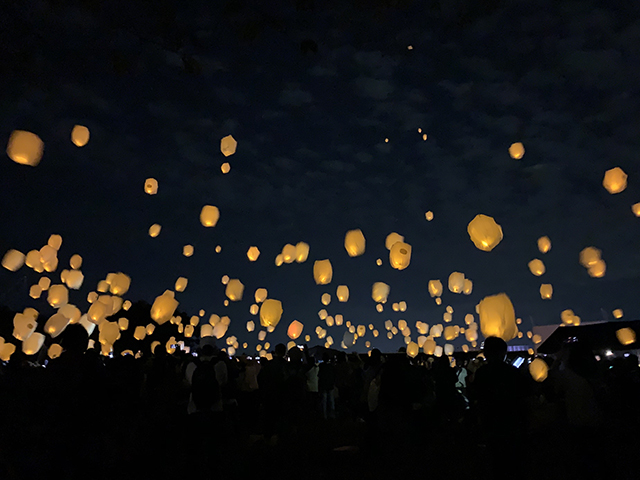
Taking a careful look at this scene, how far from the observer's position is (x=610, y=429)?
7551 millimetres

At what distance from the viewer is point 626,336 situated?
64.0 feet

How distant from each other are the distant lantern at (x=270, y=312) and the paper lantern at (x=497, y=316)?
4.48 m

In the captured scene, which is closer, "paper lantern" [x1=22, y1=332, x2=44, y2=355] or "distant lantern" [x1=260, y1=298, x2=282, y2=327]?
"distant lantern" [x1=260, y1=298, x2=282, y2=327]

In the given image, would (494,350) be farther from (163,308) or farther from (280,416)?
(163,308)

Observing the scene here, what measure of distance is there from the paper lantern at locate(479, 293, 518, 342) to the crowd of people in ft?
4.03

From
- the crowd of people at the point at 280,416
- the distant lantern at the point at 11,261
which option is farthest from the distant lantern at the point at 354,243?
the distant lantern at the point at 11,261

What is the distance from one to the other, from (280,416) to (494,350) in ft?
13.4

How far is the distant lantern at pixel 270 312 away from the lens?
10.7 metres

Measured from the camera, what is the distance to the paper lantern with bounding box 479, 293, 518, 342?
793 centimetres

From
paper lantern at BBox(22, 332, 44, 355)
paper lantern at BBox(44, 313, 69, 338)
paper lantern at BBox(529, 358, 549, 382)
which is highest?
paper lantern at BBox(44, 313, 69, 338)

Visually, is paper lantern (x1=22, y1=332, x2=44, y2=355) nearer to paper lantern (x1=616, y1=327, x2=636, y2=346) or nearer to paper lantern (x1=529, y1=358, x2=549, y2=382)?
paper lantern (x1=529, y1=358, x2=549, y2=382)

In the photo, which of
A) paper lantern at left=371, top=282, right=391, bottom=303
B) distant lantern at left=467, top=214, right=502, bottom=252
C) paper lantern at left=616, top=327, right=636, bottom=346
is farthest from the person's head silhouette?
paper lantern at left=616, top=327, right=636, bottom=346

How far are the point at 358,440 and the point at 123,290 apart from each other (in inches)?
313

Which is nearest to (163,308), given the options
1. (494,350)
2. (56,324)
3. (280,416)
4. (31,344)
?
(56,324)
